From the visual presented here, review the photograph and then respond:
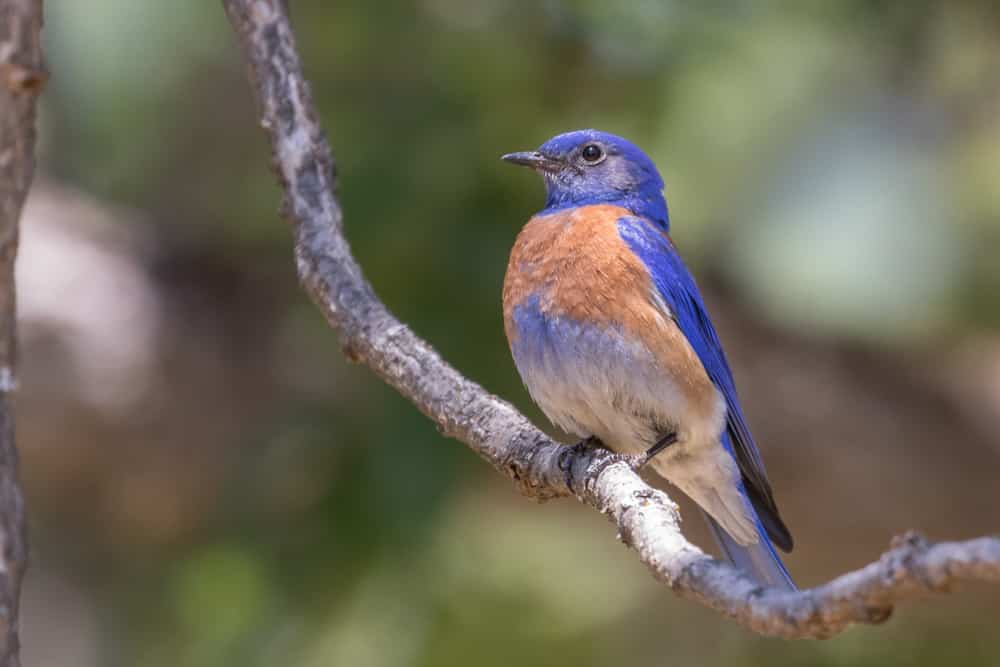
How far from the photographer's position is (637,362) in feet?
12.6

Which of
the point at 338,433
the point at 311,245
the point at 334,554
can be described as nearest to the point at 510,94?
the point at 338,433

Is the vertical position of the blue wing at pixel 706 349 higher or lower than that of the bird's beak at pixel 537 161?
lower

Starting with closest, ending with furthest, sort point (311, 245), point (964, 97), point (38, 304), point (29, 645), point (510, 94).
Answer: point (311, 245) → point (510, 94) → point (38, 304) → point (964, 97) → point (29, 645)

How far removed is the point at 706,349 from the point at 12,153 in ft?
7.24

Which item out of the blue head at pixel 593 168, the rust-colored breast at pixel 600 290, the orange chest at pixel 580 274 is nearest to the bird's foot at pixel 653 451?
the rust-colored breast at pixel 600 290

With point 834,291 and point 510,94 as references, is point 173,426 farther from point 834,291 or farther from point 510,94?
point 834,291

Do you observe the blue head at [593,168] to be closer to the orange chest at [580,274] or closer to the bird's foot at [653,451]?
the orange chest at [580,274]

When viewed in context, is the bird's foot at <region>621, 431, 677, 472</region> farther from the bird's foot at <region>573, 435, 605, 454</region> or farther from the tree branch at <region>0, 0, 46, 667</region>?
the tree branch at <region>0, 0, 46, 667</region>

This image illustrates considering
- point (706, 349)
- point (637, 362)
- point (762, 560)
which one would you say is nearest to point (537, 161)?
point (706, 349)

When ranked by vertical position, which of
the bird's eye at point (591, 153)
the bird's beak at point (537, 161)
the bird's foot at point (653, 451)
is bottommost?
the bird's foot at point (653, 451)

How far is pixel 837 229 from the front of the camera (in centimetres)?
617

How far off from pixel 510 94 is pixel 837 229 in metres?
1.67

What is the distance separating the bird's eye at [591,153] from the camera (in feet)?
15.0

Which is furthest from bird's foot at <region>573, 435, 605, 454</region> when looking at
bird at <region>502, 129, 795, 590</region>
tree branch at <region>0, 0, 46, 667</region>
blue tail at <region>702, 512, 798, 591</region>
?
tree branch at <region>0, 0, 46, 667</region>
